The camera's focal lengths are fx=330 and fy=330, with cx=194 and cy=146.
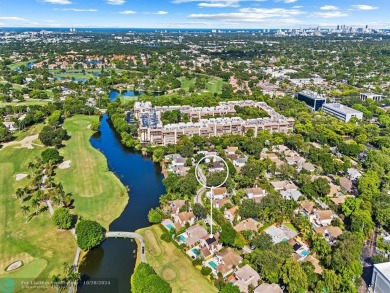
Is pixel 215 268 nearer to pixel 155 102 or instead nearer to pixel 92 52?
pixel 155 102

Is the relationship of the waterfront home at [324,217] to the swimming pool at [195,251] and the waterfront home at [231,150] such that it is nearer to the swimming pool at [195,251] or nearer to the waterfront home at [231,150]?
the swimming pool at [195,251]

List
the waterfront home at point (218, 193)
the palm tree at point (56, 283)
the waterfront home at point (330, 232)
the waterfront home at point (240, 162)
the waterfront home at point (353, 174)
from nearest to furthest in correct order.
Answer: the palm tree at point (56, 283) < the waterfront home at point (330, 232) < the waterfront home at point (218, 193) < the waterfront home at point (353, 174) < the waterfront home at point (240, 162)

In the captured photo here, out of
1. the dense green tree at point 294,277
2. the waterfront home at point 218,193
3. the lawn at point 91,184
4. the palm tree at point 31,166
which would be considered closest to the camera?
the dense green tree at point 294,277

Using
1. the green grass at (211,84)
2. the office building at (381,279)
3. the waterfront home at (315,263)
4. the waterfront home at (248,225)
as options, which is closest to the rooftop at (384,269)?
the office building at (381,279)

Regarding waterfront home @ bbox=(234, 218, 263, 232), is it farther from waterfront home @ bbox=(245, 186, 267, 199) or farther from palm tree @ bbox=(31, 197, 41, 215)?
palm tree @ bbox=(31, 197, 41, 215)

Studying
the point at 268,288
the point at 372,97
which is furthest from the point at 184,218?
the point at 372,97

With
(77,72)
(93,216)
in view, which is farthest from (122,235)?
(77,72)
